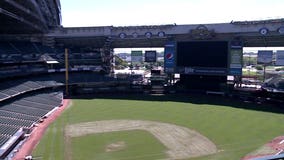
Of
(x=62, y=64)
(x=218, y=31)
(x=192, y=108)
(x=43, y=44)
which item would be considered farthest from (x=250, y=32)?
(x=43, y=44)

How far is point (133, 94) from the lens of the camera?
67875mm

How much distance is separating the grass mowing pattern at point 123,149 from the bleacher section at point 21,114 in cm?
586

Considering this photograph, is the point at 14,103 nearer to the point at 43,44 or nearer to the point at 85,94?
the point at 85,94

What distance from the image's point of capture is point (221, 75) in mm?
62500

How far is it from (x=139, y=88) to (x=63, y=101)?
17753mm

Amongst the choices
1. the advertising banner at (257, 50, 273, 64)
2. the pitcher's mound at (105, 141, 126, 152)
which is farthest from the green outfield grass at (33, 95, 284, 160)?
the advertising banner at (257, 50, 273, 64)

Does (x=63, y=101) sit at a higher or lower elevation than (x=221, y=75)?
lower

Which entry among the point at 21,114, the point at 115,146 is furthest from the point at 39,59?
the point at 115,146

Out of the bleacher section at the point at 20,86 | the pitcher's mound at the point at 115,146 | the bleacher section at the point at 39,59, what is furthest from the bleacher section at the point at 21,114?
the pitcher's mound at the point at 115,146

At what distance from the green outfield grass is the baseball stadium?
13 cm

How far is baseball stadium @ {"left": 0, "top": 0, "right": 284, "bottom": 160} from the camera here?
31281 millimetres

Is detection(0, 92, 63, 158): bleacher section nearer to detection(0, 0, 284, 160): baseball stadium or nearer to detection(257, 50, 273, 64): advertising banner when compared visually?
detection(0, 0, 284, 160): baseball stadium

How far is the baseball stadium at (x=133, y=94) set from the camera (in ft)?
103

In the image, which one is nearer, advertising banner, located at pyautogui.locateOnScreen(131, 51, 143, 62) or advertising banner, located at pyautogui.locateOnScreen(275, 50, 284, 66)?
advertising banner, located at pyautogui.locateOnScreen(275, 50, 284, 66)
